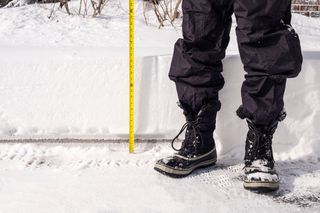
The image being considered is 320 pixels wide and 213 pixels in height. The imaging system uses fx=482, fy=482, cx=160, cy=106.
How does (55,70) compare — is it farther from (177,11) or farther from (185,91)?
(177,11)

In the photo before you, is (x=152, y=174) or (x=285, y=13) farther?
(x=152, y=174)

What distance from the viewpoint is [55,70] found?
2660 millimetres

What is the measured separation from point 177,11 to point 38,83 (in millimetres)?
1684

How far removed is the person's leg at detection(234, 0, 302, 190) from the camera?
80.1 inches

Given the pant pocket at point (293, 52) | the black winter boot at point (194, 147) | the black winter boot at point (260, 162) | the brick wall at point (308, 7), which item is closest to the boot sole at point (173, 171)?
the black winter boot at point (194, 147)

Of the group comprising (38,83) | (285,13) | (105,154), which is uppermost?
(285,13)

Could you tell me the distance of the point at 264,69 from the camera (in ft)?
6.82

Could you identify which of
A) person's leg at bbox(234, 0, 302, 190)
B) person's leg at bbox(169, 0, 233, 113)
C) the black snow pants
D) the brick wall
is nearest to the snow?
person's leg at bbox(234, 0, 302, 190)

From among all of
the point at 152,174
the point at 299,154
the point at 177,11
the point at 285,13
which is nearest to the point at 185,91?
the point at 152,174

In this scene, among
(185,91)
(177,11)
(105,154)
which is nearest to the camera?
(185,91)

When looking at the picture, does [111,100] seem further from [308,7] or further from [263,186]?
[308,7]

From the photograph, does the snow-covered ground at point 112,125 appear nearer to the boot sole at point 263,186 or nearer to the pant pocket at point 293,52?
the boot sole at point 263,186

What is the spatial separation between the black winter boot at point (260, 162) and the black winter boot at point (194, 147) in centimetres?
21

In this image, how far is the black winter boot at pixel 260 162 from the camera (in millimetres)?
2160
